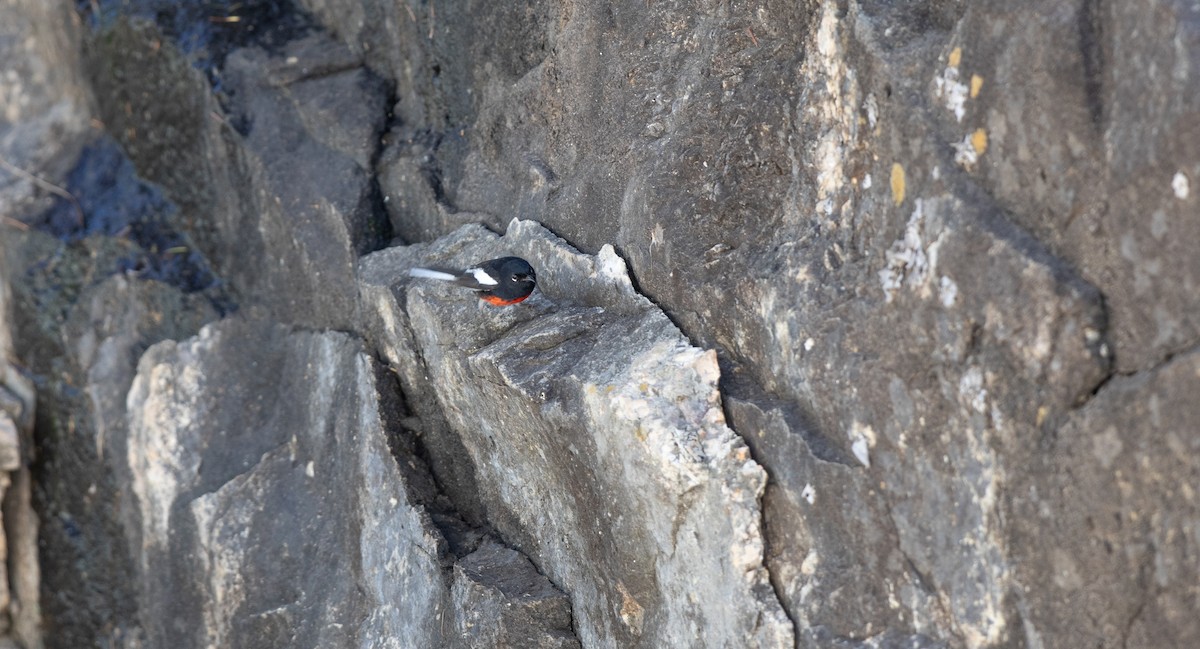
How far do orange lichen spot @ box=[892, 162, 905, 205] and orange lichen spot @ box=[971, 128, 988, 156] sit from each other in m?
0.24

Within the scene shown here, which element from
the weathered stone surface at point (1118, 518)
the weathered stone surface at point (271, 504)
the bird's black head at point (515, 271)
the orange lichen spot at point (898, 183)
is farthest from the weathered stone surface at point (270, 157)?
the weathered stone surface at point (1118, 518)

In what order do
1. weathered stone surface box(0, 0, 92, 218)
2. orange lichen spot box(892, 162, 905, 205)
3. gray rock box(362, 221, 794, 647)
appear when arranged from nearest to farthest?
1. orange lichen spot box(892, 162, 905, 205)
2. gray rock box(362, 221, 794, 647)
3. weathered stone surface box(0, 0, 92, 218)

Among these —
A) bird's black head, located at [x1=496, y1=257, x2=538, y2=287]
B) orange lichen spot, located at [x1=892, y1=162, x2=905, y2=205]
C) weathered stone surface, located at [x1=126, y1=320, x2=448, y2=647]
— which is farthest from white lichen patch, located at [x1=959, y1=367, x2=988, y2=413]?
weathered stone surface, located at [x1=126, y1=320, x2=448, y2=647]

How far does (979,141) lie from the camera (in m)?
2.75

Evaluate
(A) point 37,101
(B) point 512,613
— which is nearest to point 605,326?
(B) point 512,613

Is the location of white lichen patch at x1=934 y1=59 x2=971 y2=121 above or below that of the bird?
above

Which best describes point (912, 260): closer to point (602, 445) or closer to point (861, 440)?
point (861, 440)

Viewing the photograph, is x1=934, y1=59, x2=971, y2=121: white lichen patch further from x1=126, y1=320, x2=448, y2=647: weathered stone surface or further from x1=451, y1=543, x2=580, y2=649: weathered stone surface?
x1=126, y1=320, x2=448, y2=647: weathered stone surface

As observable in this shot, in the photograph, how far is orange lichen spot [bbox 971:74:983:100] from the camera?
2738 mm

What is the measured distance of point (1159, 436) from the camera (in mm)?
2271

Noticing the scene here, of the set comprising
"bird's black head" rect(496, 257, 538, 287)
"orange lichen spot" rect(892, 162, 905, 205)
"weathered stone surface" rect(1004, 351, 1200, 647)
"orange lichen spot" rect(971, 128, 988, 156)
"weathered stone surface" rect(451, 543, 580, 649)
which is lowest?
"weathered stone surface" rect(451, 543, 580, 649)

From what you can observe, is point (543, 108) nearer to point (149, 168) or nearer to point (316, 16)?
point (316, 16)

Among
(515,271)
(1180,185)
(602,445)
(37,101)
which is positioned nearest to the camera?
(1180,185)

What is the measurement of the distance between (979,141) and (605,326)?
156 cm
